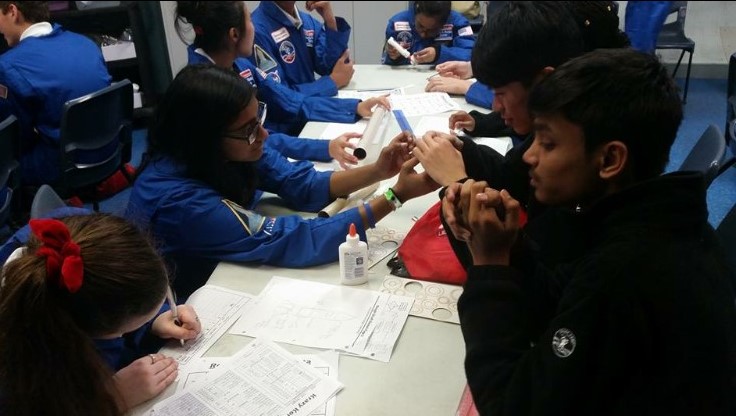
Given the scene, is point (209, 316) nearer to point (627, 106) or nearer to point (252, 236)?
point (252, 236)

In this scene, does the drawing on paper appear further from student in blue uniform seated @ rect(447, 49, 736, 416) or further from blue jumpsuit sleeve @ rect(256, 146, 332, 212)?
blue jumpsuit sleeve @ rect(256, 146, 332, 212)

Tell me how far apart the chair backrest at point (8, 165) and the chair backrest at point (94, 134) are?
185 millimetres

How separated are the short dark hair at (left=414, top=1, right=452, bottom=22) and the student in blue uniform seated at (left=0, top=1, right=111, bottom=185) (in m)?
1.63

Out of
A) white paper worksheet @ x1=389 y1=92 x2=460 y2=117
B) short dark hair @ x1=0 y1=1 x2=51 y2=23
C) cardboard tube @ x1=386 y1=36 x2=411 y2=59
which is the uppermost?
short dark hair @ x1=0 y1=1 x2=51 y2=23

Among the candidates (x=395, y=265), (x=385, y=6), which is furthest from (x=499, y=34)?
(x=385, y=6)

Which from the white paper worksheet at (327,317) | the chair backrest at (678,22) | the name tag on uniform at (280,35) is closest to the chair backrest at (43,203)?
the white paper worksheet at (327,317)

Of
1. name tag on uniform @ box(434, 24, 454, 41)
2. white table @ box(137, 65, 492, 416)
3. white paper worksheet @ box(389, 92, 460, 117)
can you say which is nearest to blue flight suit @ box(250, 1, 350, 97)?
white paper worksheet @ box(389, 92, 460, 117)

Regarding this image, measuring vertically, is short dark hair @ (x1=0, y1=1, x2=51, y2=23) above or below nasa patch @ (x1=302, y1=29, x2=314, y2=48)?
above

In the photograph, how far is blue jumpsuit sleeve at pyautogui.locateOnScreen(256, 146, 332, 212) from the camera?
5.56 feet

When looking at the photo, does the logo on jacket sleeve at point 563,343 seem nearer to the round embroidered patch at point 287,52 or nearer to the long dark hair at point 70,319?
the long dark hair at point 70,319

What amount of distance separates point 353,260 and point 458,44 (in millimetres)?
2168

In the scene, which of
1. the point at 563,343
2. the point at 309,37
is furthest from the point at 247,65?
the point at 563,343

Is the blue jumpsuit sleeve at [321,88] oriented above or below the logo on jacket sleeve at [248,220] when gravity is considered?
below

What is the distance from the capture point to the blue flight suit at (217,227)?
135cm
